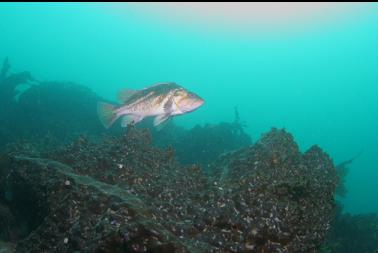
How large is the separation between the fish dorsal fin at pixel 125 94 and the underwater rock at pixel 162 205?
1666 millimetres

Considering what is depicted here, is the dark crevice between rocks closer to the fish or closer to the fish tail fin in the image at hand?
the fish tail fin

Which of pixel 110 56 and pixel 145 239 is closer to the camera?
pixel 145 239

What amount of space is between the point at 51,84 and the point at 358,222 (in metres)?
16.3

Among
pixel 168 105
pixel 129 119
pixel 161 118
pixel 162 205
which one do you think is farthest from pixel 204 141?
pixel 162 205

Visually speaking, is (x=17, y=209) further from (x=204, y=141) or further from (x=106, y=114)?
(x=204, y=141)

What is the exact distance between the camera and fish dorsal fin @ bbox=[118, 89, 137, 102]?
6.83 m

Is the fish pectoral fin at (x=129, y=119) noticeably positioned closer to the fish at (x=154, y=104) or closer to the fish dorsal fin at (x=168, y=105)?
the fish at (x=154, y=104)

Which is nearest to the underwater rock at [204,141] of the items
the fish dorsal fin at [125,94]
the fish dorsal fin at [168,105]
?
the fish dorsal fin at [125,94]

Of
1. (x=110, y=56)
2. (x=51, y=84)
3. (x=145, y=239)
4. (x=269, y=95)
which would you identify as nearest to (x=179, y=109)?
(x=145, y=239)

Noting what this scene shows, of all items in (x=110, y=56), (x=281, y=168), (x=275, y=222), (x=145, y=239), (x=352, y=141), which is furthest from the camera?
(x=110, y=56)

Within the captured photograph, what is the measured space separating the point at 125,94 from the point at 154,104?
0.82m

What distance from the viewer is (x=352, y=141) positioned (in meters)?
98.1

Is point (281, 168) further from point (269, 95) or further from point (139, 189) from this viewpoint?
point (269, 95)

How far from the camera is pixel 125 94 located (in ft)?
22.6
